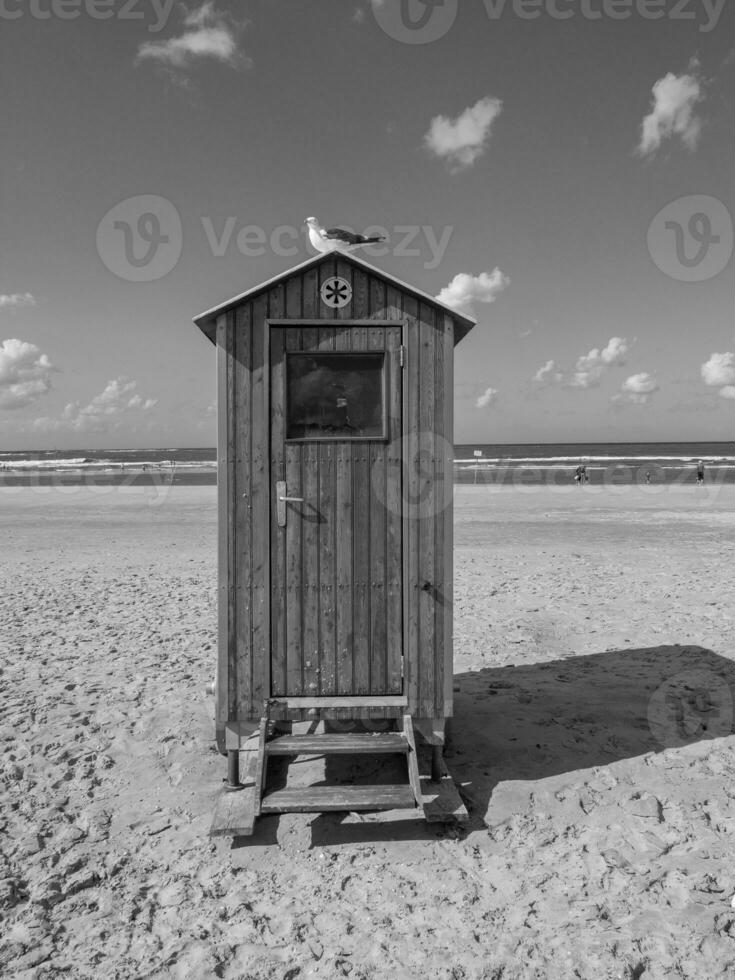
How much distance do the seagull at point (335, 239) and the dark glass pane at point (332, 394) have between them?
94 centimetres

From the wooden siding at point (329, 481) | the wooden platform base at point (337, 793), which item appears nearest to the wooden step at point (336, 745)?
the wooden platform base at point (337, 793)

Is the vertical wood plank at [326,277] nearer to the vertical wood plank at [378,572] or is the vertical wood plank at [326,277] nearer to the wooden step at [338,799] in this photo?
the vertical wood plank at [378,572]

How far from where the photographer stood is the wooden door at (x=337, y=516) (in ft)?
16.1

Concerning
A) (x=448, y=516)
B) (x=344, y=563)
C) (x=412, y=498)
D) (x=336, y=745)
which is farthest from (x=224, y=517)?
(x=336, y=745)

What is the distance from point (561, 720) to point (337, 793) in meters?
2.56

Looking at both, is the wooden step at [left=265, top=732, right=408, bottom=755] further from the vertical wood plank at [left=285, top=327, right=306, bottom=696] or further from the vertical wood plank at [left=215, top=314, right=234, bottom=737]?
the vertical wood plank at [left=215, top=314, right=234, bottom=737]

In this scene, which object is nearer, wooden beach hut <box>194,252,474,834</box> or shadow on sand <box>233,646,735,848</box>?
shadow on sand <box>233,646,735,848</box>

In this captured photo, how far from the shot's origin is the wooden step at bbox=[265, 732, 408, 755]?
15.5ft

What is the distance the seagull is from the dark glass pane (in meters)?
0.94

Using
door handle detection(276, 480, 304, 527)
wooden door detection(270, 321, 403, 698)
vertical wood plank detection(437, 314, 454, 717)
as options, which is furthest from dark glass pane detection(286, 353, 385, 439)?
vertical wood plank detection(437, 314, 454, 717)

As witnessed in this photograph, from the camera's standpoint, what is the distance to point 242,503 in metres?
4.89

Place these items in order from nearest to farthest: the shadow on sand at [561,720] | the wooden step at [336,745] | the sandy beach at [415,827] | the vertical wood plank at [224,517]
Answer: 1. the sandy beach at [415,827]
2. the shadow on sand at [561,720]
3. the wooden step at [336,745]
4. the vertical wood plank at [224,517]

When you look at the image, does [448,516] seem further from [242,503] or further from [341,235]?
[341,235]

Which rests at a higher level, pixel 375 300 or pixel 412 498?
pixel 375 300
